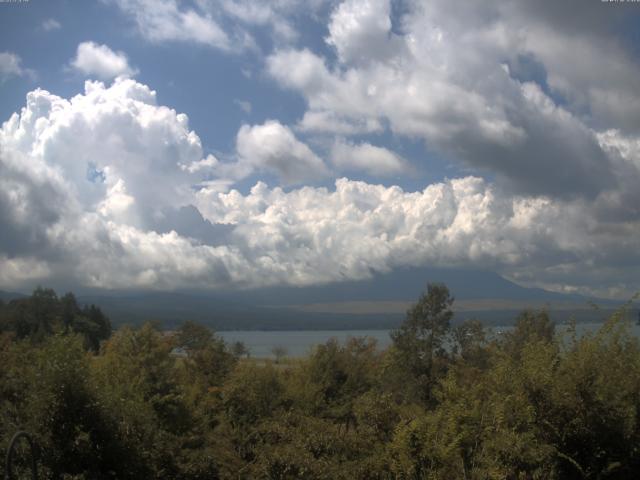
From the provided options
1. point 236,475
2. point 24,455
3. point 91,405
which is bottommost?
point 236,475

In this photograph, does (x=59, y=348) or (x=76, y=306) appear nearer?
(x=59, y=348)

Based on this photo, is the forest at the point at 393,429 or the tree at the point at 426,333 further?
the tree at the point at 426,333

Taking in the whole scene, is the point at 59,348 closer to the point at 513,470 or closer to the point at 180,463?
the point at 180,463

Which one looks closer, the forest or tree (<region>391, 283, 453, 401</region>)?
the forest

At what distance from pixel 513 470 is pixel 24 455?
421 inches

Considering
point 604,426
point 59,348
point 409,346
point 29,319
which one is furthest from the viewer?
point 29,319

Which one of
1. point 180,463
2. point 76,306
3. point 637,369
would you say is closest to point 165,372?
point 180,463

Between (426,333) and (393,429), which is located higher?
(426,333)

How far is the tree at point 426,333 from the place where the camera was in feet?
130

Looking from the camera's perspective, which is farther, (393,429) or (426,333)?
(426,333)

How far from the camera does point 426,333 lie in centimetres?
4034

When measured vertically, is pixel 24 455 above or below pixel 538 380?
below

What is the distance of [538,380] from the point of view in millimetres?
15680

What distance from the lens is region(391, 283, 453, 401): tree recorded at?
39531 mm
